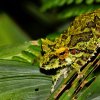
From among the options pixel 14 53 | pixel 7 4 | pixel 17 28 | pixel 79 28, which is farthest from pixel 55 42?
pixel 7 4

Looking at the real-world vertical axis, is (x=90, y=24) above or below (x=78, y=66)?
above

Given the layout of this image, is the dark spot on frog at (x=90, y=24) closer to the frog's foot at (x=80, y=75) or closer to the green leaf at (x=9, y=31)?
the frog's foot at (x=80, y=75)

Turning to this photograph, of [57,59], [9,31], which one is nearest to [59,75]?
[57,59]

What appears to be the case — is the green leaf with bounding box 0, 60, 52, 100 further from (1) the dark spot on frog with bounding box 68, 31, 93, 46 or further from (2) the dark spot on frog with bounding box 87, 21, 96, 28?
(2) the dark spot on frog with bounding box 87, 21, 96, 28

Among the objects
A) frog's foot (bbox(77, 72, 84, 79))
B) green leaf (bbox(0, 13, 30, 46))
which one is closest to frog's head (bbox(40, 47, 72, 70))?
frog's foot (bbox(77, 72, 84, 79))

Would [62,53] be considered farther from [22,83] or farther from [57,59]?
[22,83]

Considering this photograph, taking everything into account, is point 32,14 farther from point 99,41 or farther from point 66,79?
point 66,79
